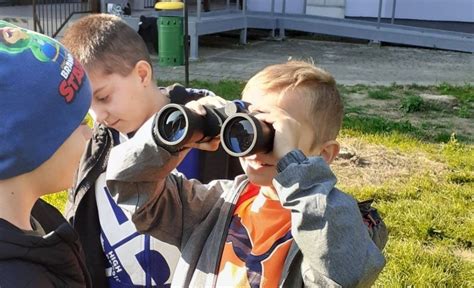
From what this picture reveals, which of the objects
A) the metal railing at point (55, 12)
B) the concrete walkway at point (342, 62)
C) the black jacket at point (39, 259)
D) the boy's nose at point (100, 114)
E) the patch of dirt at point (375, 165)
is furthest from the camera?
the metal railing at point (55, 12)

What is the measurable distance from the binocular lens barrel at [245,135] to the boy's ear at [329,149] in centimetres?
29

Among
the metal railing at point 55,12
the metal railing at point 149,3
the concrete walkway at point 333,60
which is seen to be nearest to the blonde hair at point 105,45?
the concrete walkway at point 333,60

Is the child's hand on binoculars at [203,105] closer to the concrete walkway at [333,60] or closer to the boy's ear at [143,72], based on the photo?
the boy's ear at [143,72]

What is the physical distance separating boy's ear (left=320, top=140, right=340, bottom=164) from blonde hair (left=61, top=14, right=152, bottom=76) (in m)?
0.88

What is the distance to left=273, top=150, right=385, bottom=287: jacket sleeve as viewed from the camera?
1.67 metres

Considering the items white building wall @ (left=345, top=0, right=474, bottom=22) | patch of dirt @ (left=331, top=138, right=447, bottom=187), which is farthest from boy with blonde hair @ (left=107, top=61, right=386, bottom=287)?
white building wall @ (left=345, top=0, right=474, bottom=22)

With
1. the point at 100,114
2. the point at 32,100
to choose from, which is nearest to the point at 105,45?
the point at 100,114

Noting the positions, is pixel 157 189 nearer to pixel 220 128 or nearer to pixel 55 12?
pixel 220 128

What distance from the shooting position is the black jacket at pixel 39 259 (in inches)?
59.3

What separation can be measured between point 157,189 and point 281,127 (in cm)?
51

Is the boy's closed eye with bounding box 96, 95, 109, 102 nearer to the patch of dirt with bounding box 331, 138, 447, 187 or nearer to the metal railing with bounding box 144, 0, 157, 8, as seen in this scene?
the patch of dirt with bounding box 331, 138, 447, 187

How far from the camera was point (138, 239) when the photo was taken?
7.93 feet

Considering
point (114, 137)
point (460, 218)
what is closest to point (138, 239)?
point (114, 137)

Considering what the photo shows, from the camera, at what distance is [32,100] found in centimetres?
159
